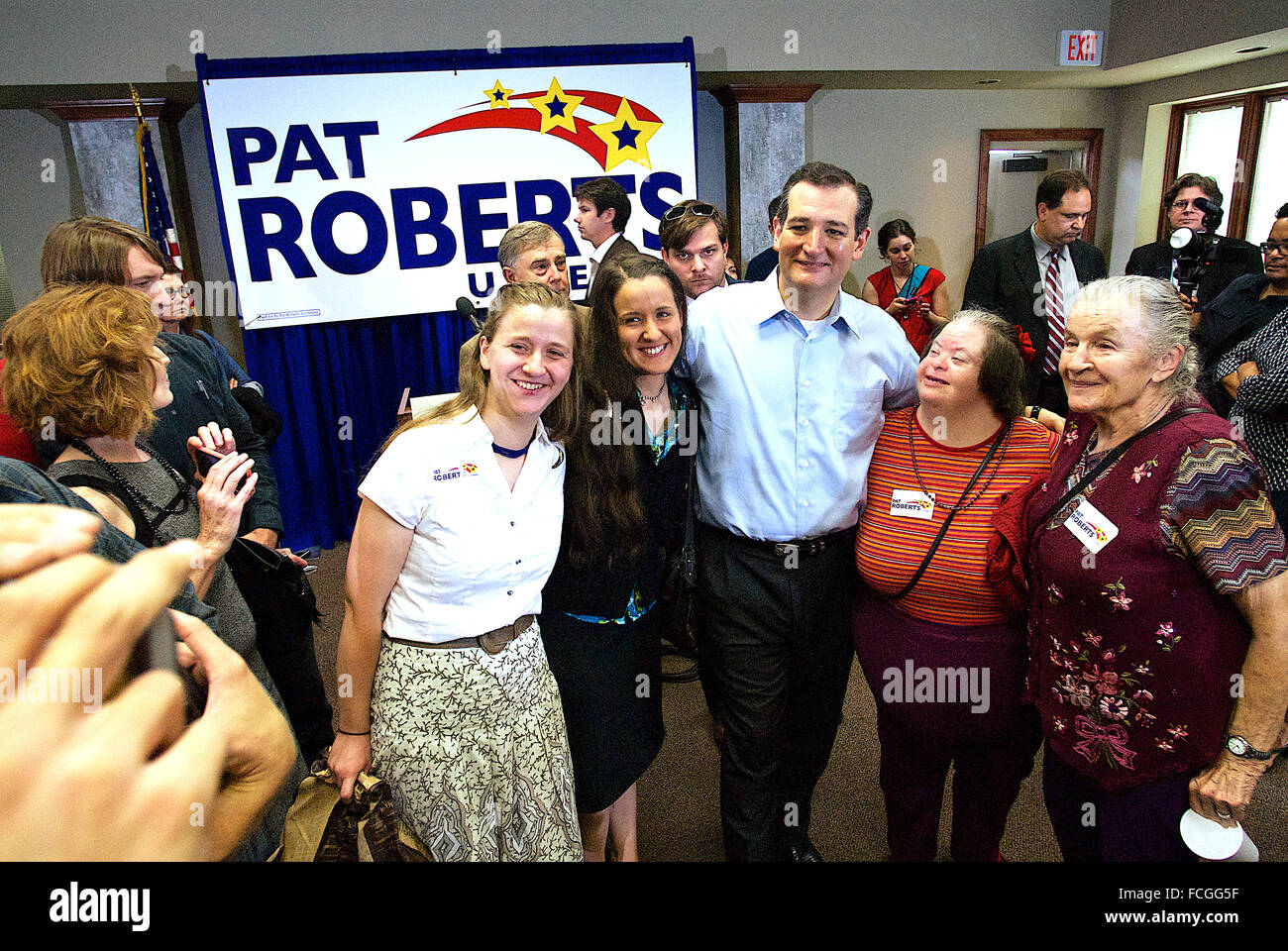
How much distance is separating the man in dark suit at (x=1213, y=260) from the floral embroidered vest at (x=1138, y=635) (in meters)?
2.82

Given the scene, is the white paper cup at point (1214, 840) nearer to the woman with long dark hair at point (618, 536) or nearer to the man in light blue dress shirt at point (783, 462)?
the man in light blue dress shirt at point (783, 462)

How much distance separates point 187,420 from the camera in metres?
2.05

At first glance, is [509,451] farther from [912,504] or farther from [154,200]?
[154,200]

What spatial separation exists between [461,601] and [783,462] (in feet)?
2.96

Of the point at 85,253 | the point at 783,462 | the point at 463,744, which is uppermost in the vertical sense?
the point at 85,253

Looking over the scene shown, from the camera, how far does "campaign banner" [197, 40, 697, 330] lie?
4.29 meters

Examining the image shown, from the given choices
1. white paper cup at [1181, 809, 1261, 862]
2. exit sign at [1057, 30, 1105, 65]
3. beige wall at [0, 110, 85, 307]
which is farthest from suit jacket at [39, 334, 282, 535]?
exit sign at [1057, 30, 1105, 65]

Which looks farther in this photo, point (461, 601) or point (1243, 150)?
point (1243, 150)

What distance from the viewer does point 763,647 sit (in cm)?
200

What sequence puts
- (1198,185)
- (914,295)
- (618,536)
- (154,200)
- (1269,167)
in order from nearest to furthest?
1. (618,536)
2. (1198,185)
3. (154,200)
4. (914,295)
5. (1269,167)

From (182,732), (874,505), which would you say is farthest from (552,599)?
(182,732)

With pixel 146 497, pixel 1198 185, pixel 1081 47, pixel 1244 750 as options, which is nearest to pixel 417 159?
pixel 146 497

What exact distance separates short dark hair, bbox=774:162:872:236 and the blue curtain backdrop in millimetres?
3214

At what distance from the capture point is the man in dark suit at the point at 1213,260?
11.9 ft
